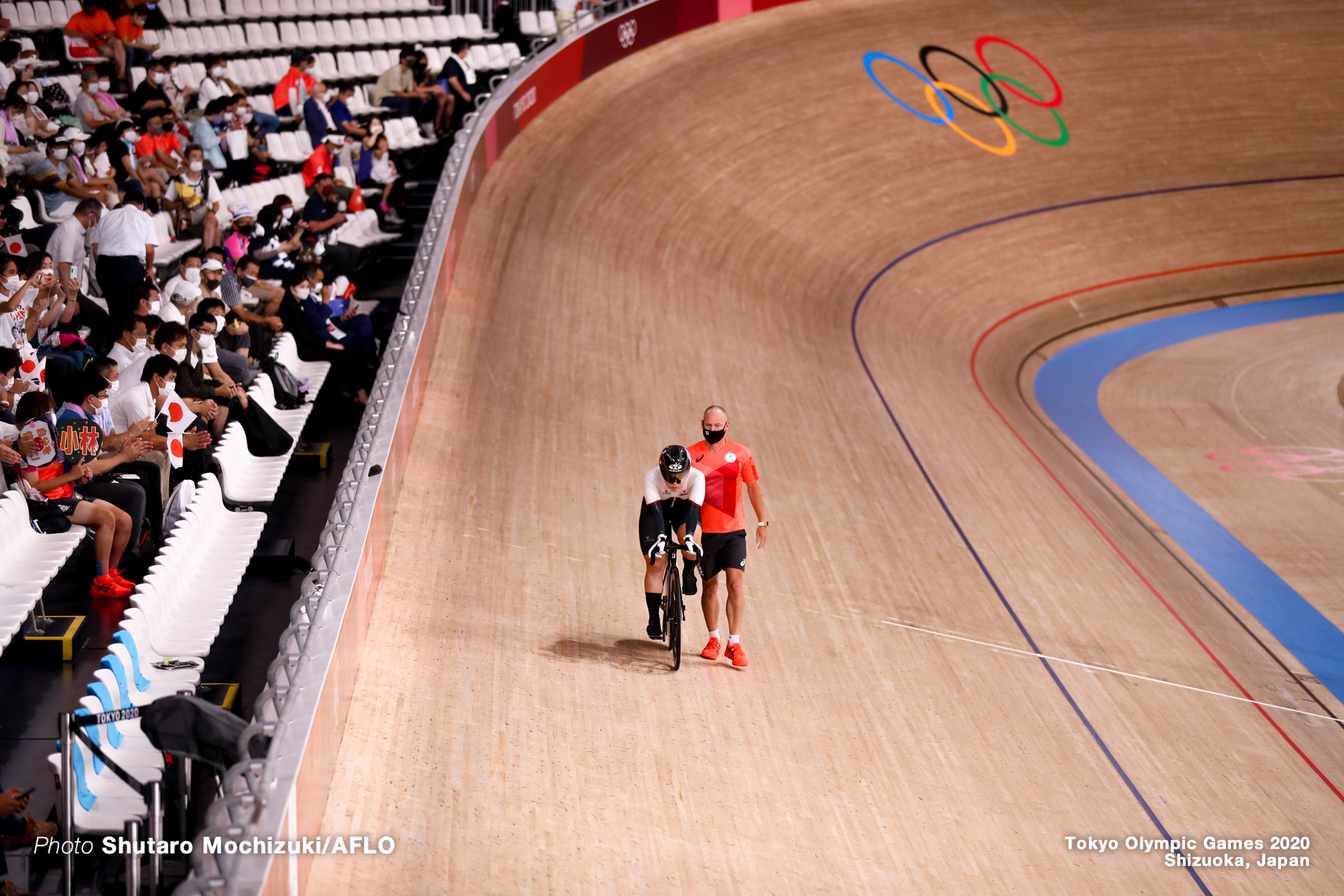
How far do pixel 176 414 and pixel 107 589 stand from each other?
1003 mm

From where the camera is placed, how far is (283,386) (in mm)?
6398

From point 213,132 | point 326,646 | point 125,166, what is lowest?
point 326,646

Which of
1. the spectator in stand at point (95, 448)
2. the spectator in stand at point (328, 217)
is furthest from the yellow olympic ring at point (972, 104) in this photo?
Result: the spectator in stand at point (95, 448)

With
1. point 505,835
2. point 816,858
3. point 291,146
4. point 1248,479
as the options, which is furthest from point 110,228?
point 1248,479

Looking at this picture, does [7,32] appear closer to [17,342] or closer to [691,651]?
[17,342]

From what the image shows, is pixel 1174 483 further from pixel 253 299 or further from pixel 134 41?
pixel 134 41

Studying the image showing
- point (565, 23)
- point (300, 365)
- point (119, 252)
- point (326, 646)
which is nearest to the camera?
point (326, 646)

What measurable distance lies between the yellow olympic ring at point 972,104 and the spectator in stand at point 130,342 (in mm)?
10476

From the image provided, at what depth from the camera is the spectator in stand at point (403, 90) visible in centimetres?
1106

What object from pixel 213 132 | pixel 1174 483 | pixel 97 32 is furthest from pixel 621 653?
pixel 97 32

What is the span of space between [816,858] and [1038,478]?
4887mm

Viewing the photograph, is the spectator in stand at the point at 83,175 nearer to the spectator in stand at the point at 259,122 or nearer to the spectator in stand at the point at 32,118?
the spectator in stand at the point at 32,118

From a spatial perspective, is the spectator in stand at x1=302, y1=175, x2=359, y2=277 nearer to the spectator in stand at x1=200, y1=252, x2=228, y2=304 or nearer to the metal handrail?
the spectator in stand at x1=200, y1=252, x2=228, y2=304

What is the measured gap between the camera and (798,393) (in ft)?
27.7
